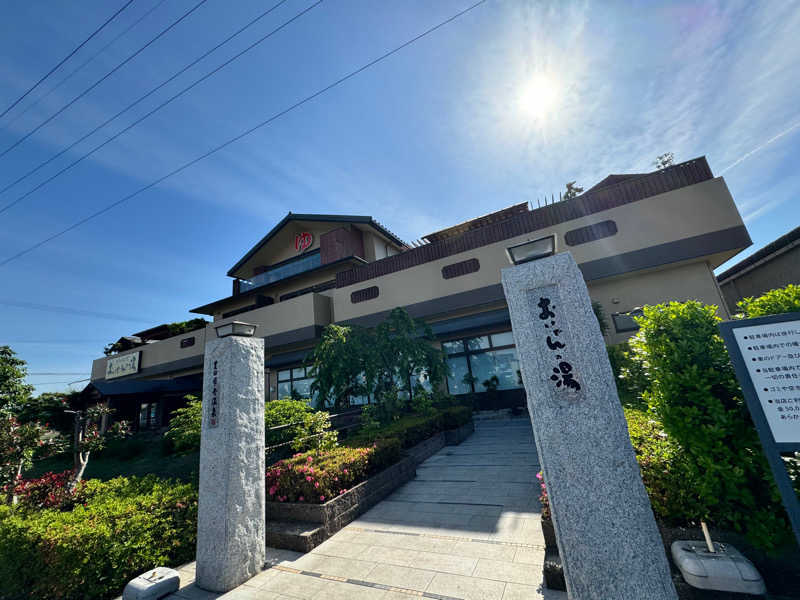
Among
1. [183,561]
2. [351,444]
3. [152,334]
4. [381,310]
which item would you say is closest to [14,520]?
[183,561]

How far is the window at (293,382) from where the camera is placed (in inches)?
727

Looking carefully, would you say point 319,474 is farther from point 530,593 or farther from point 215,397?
point 530,593

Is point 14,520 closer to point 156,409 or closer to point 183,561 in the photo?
point 183,561

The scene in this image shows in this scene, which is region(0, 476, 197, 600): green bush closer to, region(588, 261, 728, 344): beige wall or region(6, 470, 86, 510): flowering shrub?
A: region(6, 470, 86, 510): flowering shrub

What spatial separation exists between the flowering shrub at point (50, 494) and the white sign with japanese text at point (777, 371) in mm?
9950

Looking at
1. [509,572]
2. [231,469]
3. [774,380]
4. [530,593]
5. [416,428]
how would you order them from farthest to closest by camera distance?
1. [416,428]
2. [231,469]
3. [509,572]
4. [530,593]
5. [774,380]

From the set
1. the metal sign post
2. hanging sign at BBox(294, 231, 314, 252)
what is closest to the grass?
the metal sign post

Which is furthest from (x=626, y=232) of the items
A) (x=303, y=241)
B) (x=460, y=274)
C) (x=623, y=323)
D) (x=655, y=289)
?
(x=303, y=241)

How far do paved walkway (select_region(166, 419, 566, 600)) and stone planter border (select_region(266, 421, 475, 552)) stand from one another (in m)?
0.13

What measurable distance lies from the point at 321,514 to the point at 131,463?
12.2 meters

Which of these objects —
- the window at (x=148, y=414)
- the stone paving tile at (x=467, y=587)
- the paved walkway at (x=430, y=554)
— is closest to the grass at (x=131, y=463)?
the window at (x=148, y=414)

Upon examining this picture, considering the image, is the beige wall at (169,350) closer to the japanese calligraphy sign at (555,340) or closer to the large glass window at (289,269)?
the large glass window at (289,269)

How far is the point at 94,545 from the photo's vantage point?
13.2 ft

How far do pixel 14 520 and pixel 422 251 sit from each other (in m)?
13.7
